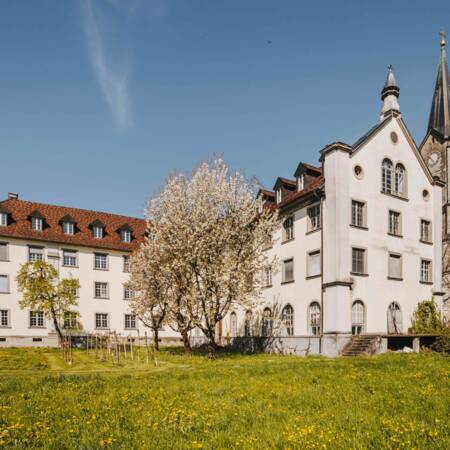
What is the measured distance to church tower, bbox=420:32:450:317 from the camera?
44562mm

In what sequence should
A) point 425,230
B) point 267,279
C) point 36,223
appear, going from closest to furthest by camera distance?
point 425,230 → point 267,279 → point 36,223

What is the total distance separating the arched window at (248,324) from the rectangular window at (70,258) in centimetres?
1992

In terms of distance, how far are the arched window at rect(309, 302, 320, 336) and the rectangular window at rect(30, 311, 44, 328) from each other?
90.9 ft

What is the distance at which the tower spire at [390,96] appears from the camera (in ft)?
108

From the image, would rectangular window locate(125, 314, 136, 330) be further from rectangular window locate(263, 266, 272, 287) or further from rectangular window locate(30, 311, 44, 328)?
rectangular window locate(263, 266, 272, 287)

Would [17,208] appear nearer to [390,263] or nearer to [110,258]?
[110,258]

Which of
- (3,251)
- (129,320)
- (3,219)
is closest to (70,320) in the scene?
(129,320)

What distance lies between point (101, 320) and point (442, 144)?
4411 centimetres

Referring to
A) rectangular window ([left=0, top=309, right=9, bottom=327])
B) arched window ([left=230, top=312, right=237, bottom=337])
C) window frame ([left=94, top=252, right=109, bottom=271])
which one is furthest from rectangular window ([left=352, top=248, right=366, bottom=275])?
rectangular window ([left=0, top=309, right=9, bottom=327])

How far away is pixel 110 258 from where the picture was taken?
1857 inches

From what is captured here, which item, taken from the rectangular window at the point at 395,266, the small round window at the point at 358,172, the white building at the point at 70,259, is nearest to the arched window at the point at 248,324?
the rectangular window at the point at 395,266

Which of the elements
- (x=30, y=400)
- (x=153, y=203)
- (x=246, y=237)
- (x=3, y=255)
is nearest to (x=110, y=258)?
(x=3, y=255)

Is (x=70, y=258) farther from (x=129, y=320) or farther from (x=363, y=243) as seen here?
(x=363, y=243)

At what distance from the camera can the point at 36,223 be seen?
4378 cm
